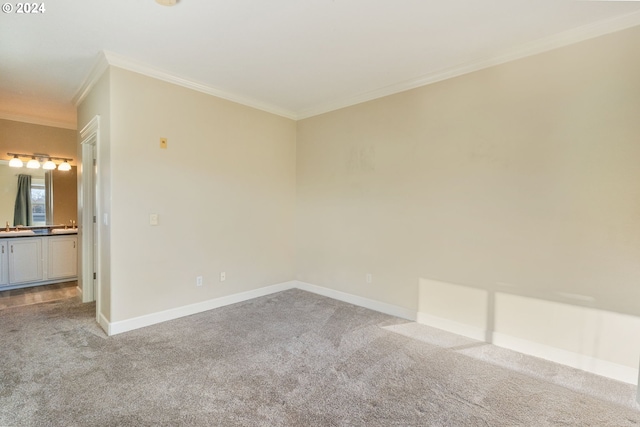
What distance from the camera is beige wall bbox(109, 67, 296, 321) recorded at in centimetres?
302

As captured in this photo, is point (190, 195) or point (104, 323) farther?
point (190, 195)

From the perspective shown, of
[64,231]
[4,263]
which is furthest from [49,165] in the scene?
[4,263]

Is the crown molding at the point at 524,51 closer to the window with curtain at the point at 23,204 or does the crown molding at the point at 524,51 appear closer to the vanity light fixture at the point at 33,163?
the vanity light fixture at the point at 33,163

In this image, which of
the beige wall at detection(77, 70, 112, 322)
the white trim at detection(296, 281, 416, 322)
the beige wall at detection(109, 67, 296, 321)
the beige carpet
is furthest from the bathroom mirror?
the white trim at detection(296, 281, 416, 322)

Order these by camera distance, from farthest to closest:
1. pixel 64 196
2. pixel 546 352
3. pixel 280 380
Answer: pixel 64 196 → pixel 546 352 → pixel 280 380

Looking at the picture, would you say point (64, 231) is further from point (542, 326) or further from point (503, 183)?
point (542, 326)

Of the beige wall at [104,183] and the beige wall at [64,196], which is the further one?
the beige wall at [64,196]

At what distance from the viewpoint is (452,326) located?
124 inches

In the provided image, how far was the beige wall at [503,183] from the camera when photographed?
7.59 feet

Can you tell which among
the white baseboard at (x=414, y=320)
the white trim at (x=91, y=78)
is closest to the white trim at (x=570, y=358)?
the white baseboard at (x=414, y=320)

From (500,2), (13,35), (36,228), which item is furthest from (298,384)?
(36,228)

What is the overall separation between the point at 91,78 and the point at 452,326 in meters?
4.78

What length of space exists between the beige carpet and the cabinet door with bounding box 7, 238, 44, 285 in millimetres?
1685

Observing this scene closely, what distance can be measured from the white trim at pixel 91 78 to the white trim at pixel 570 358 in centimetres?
464
